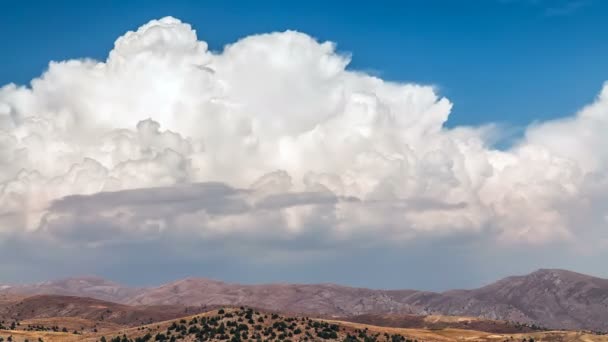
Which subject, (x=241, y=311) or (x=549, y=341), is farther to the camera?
(x=549, y=341)

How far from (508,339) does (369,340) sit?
59665 millimetres

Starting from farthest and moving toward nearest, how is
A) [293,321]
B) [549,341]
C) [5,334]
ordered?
[549,341], [5,334], [293,321]

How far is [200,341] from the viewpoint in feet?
381

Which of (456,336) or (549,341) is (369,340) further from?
(549,341)

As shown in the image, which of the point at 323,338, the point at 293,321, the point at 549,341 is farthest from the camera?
the point at 549,341

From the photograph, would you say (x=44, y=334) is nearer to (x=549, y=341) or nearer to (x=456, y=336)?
(x=456, y=336)

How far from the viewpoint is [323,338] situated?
123188 mm

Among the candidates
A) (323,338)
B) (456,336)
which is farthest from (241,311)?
(456,336)

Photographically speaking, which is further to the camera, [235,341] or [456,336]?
[456,336]

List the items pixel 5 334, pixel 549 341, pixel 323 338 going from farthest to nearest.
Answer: pixel 549 341
pixel 5 334
pixel 323 338

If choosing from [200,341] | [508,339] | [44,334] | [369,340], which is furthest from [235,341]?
[508,339]

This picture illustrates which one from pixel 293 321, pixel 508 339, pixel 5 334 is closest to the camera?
pixel 293 321

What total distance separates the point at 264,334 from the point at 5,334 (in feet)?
192

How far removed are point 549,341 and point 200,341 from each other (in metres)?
113
